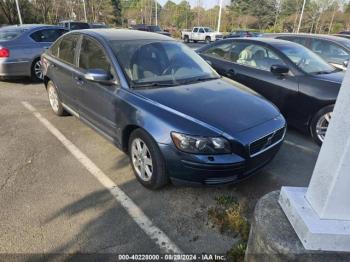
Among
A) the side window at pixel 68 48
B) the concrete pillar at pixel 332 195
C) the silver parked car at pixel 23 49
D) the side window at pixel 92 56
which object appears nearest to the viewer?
the concrete pillar at pixel 332 195

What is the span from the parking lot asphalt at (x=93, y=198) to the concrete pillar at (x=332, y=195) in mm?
1023

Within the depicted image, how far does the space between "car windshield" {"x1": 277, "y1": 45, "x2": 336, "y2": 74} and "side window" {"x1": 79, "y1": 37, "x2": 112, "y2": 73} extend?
10.2ft

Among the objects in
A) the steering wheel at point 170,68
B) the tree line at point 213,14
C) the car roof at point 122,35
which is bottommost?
the tree line at point 213,14

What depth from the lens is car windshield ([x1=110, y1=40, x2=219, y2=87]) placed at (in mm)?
3482

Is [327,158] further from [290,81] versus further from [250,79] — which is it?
[250,79]

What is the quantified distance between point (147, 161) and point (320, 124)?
112 inches

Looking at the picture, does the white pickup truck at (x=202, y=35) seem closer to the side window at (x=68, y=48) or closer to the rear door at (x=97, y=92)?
the side window at (x=68, y=48)

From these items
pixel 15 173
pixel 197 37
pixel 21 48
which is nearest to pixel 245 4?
pixel 197 37

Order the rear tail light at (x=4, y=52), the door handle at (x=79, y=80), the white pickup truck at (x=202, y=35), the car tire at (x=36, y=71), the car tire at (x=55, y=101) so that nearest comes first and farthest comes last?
the door handle at (x=79, y=80), the car tire at (x=55, y=101), the rear tail light at (x=4, y=52), the car tire at (x=36, y=71), the white pickup truck at (x=202, y=35)

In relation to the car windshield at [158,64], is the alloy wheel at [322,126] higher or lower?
lower

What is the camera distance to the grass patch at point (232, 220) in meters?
2.38

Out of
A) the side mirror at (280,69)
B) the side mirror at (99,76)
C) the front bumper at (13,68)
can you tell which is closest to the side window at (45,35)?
the front bumper at (13,68)

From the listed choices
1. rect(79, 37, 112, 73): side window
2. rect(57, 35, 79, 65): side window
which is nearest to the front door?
rect(57, 35, 79, 65): side window

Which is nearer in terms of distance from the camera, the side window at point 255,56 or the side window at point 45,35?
the side window at point 255,56
